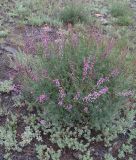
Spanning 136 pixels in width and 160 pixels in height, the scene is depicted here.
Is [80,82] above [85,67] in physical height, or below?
below

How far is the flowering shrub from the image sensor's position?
3.69 meters

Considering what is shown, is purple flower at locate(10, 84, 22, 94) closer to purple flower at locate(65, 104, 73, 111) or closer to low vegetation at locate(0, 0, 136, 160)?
low vegetation at locate(0, 0, 136, 160)

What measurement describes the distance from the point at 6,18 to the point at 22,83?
9.29 feet

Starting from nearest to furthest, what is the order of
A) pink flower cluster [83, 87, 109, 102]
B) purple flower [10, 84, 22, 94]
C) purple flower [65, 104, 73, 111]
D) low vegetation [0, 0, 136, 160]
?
pink flower cluster [83, 87, 109, 102], purple flower [65, 104, 73, 111], low vegetation [0, 0, 136, 160], purple flower [10, 84, 22, 94]

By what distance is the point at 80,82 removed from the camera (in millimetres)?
3736

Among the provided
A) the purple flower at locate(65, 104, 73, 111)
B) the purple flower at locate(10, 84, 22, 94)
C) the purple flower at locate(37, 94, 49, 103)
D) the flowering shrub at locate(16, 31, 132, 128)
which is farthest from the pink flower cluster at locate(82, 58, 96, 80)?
the purple flower at locate(10, 84, 22, 94)

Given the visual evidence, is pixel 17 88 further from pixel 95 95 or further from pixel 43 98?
pixel 95 95

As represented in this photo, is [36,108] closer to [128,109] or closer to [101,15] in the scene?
[128,109]

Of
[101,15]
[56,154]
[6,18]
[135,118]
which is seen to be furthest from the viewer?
[101,15]

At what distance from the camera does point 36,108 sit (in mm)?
4207

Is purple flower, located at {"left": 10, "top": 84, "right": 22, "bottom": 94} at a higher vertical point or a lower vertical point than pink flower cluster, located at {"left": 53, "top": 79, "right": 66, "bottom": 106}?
lower

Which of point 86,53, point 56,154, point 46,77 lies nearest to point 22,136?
point 56,154

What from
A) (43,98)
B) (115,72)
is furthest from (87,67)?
(43,98)

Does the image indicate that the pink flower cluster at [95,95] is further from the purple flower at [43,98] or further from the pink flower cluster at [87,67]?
the purple flower at [43,98]
